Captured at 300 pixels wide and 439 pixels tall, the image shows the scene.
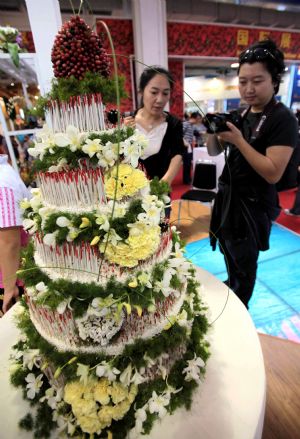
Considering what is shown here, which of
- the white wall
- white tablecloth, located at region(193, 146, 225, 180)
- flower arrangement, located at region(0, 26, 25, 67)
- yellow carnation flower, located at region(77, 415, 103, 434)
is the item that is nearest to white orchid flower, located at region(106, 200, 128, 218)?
yellow carnation flower, located at region(77, 415, 103, 434)

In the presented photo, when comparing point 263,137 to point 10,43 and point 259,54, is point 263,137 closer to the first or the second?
point 259,54


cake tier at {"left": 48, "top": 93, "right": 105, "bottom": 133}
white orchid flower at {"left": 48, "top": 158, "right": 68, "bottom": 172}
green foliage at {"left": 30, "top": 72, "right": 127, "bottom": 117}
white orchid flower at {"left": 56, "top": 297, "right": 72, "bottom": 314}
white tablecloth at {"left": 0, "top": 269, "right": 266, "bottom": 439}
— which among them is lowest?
white tablecloth at {"left": 0, "top": 269, "right": 266, "bottom": 439}

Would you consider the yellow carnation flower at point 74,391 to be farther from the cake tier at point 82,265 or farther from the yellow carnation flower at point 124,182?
the yellow carnation flower at point 124,182

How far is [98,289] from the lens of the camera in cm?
70

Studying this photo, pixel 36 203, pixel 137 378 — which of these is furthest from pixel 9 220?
pixel 137 378

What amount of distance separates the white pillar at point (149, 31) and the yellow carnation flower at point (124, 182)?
380cm

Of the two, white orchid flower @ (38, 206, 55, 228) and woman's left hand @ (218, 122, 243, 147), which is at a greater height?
woman's left hand @ (218, 122, 243, 147)

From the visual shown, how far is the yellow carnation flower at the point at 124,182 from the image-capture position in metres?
0.72

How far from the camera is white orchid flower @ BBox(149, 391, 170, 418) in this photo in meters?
0.75

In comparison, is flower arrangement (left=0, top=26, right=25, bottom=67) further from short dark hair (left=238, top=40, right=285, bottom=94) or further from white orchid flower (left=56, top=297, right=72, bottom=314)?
white orchid flower (left=56, top=297, right=72, bottom=314)

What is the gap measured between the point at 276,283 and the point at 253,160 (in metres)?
1.54

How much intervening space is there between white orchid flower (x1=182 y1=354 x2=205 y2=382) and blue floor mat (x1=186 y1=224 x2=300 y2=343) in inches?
Result: 31.4

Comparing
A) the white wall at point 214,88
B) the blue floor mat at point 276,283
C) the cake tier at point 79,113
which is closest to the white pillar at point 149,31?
the blue floor mat at point 276,283

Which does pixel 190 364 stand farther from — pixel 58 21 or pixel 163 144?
pixel 58 21
